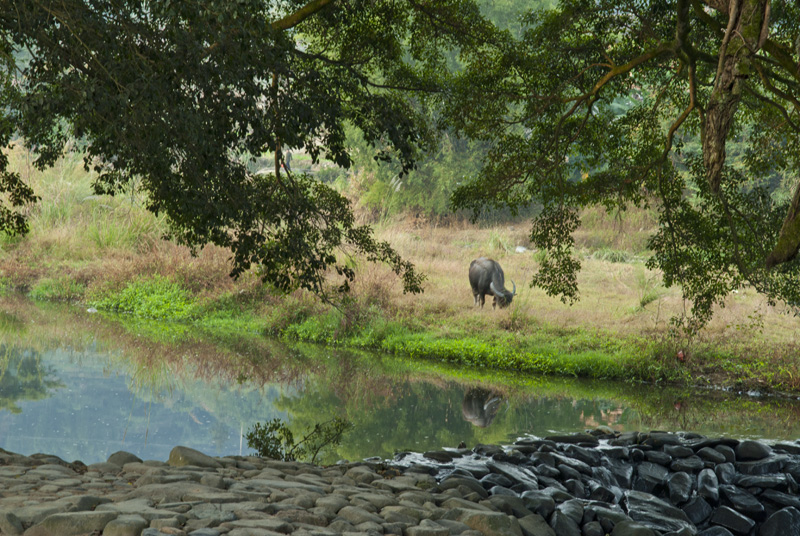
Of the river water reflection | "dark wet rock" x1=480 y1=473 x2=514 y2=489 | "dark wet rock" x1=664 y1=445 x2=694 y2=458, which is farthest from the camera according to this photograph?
the river water reflection

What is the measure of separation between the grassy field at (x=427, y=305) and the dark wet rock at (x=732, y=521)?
4.28 meters

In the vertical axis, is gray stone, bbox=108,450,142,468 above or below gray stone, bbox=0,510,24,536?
below

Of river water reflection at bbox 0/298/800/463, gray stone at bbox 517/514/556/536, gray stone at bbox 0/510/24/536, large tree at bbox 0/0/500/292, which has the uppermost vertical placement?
large tree at bbox 0/0/500/292

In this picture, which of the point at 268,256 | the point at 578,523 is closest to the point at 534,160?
the point at 268,256

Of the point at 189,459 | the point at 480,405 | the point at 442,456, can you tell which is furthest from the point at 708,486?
the point at 189,459

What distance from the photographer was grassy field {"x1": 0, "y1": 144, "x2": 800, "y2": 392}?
1234cm

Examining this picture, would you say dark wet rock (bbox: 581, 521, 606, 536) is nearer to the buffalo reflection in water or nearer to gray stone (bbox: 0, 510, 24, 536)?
gray stone (bbox: 0, 510, 24, 536)

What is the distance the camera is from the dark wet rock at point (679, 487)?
6.25m

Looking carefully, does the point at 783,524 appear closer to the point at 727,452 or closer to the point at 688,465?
the point at 688,465

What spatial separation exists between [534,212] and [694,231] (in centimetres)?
2369

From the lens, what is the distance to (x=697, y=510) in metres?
6.03

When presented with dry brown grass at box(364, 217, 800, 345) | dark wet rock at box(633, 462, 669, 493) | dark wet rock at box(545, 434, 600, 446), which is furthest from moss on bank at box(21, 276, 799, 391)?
dark wet rock at box(633, 462, 669, 493)

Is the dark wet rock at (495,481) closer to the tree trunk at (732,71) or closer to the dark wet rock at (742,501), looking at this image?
the dark wet rock at (742,501)

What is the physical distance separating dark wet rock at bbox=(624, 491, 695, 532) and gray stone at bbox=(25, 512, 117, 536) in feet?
13.0
